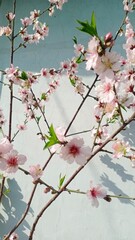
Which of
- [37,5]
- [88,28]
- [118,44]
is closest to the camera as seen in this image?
[88,28]

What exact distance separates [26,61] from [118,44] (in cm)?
86

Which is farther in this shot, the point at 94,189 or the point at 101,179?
the point at 101,179

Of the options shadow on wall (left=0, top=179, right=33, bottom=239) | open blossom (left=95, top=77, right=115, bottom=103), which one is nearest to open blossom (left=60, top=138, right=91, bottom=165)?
open blossom (left=95, top=77, right=115, bottom=103)

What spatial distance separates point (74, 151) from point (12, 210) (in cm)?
163

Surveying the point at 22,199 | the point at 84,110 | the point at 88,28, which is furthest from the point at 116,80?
the point at 22,199

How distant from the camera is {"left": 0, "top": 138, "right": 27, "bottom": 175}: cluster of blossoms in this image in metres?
0.91

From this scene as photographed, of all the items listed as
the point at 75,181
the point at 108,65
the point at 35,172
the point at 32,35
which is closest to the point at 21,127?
the point at 75,181

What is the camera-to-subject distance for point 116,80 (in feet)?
2.79

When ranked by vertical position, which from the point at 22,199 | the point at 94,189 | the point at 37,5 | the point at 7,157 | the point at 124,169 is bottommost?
the point at 94,189

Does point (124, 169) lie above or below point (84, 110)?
below

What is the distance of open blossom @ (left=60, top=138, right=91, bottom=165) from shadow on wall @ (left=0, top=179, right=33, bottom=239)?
1.53m

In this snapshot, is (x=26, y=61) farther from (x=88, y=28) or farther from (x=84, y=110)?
(x=88, y=28)

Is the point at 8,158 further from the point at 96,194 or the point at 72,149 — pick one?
the point at 96,194

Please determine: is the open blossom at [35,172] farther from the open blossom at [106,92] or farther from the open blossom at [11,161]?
the open blossom at [106,92]
